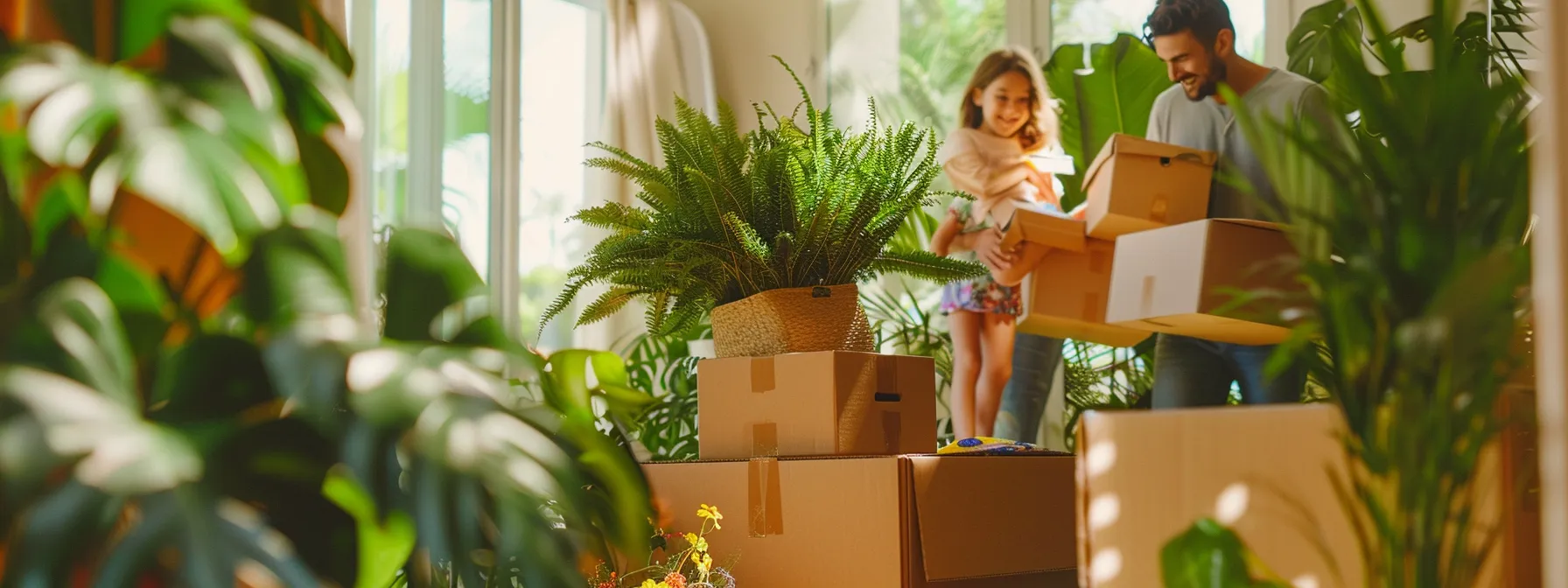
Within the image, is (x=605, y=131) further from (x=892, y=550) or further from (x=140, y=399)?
(x=140, y=399)

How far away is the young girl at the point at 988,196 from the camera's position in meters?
3.29

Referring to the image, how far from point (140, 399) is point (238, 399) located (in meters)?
0.16

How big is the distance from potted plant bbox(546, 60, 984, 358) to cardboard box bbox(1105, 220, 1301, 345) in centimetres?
30

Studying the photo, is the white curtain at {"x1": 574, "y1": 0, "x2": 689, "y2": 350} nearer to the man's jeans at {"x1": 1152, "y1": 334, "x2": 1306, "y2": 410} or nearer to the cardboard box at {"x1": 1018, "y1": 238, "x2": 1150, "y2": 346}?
the cardboard box at {"x1": 1018, "y1": 238, "x2": 1150, "y2": 346}

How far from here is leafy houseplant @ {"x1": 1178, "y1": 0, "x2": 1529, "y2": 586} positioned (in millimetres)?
859

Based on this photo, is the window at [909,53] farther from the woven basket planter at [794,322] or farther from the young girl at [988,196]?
the woven basket planter at [794,322]

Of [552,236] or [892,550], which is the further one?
[552,236]

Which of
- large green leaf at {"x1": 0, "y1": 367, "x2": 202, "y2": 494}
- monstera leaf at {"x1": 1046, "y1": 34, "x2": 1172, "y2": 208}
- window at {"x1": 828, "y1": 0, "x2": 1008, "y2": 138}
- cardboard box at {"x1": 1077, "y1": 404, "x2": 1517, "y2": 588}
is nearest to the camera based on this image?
large green leaf at {"x1": 0, "y1": 367, "x2": 202, "y2": 494}

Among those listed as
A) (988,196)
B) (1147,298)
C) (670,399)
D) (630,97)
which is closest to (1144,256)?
(1147,298)

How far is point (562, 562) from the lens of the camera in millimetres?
770

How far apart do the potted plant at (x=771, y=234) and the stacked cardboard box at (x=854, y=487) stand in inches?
3.4

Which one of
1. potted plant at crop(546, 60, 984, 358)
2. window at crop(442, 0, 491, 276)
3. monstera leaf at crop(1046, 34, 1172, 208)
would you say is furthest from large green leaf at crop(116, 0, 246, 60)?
window at crop(442, 0, 491, 276)

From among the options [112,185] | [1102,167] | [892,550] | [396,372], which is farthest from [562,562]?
[1102,167]

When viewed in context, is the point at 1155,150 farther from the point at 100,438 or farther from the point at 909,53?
the point at 909,53
